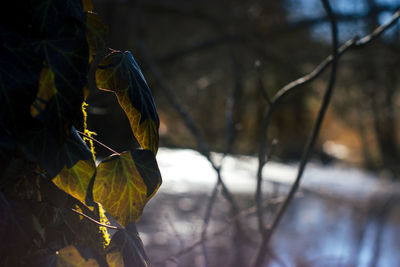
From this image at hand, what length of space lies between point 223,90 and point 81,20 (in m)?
2.86

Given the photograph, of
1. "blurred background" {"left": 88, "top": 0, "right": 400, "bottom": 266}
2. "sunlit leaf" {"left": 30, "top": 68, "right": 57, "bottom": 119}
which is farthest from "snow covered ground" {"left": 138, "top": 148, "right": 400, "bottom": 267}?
"sunlit leaf" {"left": 30, "top": 68, "right": 57, "bottom": 119}

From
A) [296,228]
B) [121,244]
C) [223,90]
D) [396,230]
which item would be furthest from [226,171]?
[121,244]

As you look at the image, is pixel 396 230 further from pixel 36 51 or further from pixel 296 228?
pixel 36 51

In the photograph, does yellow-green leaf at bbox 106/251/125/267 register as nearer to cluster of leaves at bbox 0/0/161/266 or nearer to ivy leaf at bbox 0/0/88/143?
cluster of leaves at bbox 0/0/161/266

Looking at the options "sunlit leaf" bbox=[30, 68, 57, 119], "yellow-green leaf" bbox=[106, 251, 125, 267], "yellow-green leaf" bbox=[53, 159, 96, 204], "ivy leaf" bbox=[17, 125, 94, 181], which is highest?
"sunlit leaf" bbox=[30, 68, 57, 119]

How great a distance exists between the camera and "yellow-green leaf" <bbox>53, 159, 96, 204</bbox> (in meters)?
0.35

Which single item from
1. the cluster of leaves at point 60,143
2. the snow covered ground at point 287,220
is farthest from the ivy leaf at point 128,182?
the snow covered ground at point 287,220

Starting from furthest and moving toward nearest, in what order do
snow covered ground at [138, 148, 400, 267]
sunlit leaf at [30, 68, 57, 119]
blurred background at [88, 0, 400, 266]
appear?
1. blurred background at [88, 0, 400, 266]
2. snow covered ground at [138, 148, 400, 267]
3. sunlit leaf at [30, 68, 57, 119]

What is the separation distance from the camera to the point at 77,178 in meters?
0.35

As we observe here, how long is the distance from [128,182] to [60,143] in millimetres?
78

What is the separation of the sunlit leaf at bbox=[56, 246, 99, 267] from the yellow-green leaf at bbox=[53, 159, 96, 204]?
5 cm

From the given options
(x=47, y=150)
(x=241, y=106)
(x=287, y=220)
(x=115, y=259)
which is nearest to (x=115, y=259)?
(x=115, y=259)

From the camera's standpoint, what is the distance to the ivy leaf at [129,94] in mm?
382

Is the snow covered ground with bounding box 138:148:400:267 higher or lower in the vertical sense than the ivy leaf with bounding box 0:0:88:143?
lower
